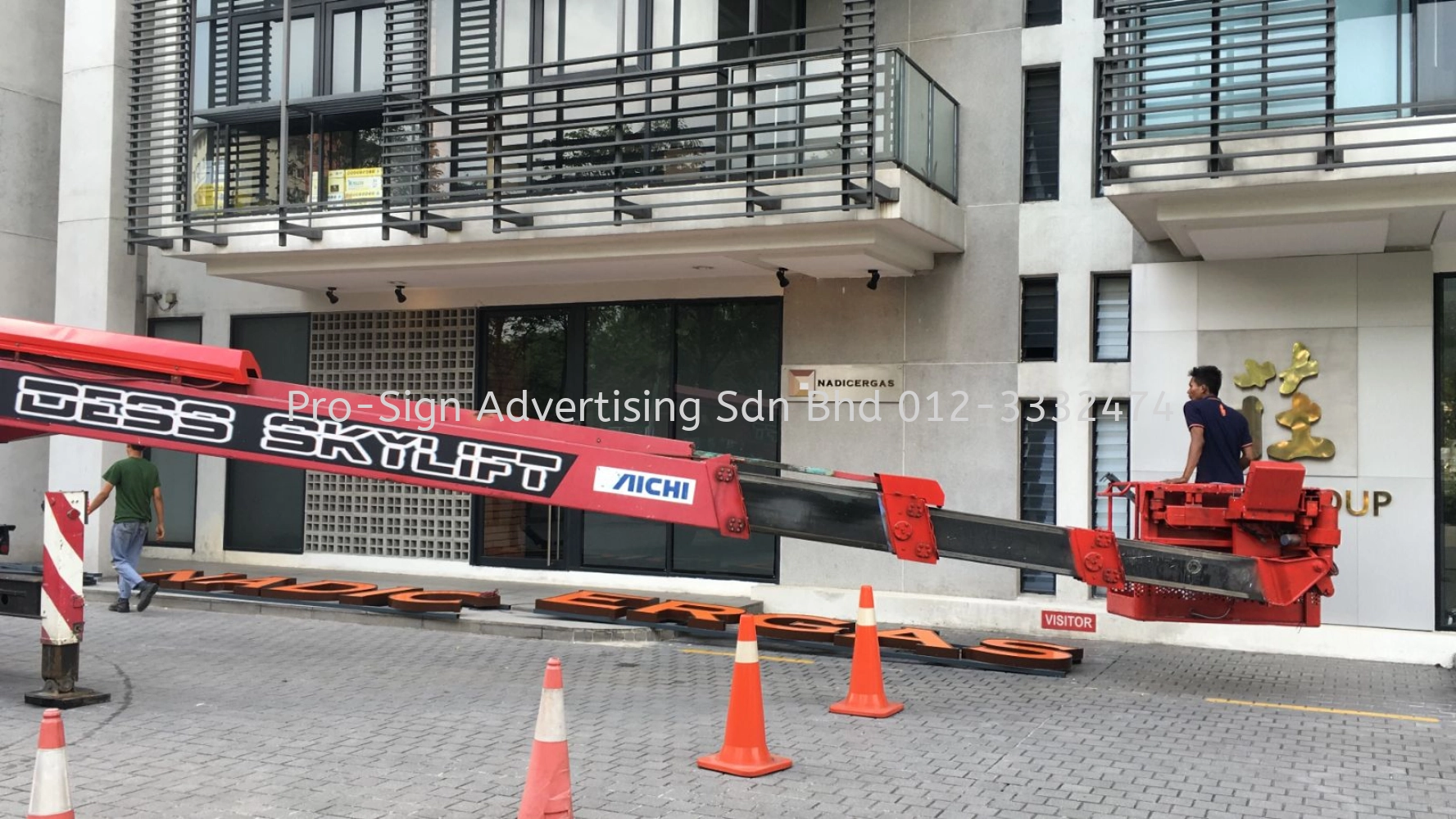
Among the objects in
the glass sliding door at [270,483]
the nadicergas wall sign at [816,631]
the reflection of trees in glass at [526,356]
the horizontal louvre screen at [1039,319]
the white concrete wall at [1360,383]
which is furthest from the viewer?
the glass sliding door at [270,483]

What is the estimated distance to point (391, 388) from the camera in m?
17.5

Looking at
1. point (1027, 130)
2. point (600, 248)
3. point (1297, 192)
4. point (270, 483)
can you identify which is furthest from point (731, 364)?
point (270, 483)

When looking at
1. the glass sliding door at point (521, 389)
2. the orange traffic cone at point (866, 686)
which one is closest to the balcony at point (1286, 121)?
the orange traffic cone at point (866, 686)

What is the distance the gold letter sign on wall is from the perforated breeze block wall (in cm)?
954

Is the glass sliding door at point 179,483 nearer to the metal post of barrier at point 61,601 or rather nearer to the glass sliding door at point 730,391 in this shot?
the glass sliding door at point 730,391

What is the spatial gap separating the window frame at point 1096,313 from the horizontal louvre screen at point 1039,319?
0.42 metres

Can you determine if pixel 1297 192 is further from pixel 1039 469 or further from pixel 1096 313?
pixel 1039 469

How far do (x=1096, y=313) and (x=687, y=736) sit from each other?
781cm

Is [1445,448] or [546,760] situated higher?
[1445,448]

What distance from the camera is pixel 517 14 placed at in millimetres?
14430

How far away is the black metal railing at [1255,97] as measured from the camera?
10.4 metres

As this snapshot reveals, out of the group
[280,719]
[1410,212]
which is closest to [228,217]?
[280,719]

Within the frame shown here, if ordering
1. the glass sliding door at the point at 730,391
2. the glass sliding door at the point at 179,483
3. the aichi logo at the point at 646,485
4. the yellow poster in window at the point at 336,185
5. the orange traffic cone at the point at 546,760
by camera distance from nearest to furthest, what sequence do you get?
the orange traffic cone at the point at 546,760, the aichi logo at the point at 646,485, the glass sliding door at the point at 730,391, the yellow poster in window at the point at 336,185, the glass sliding door at the point at 179,483

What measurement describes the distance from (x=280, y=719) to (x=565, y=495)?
93.7 inches
